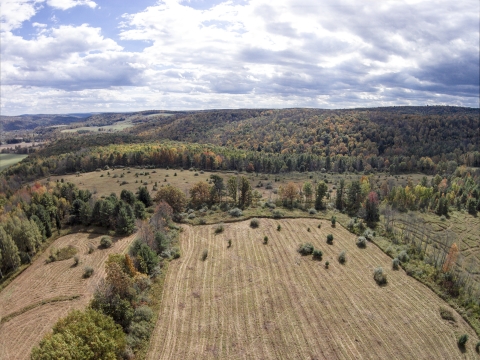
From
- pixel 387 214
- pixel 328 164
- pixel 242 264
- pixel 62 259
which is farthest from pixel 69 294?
pixel 328 164

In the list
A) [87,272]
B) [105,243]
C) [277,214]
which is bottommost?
[87,272]

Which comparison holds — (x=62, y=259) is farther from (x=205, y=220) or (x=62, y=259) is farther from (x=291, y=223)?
(x=291, y=223)

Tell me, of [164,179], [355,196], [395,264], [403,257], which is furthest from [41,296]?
[164,179]

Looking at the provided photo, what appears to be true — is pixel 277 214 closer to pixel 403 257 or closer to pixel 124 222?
pixel 403 257

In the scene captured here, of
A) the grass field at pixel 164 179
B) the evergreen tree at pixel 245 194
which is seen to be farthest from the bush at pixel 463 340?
the grass field at pixel 164 179

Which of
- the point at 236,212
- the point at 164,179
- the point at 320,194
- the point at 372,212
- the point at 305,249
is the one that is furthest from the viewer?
the point at 164,179

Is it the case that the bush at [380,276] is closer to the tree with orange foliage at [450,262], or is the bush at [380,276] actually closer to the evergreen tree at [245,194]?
the tree with orange foliage at [450,262]
